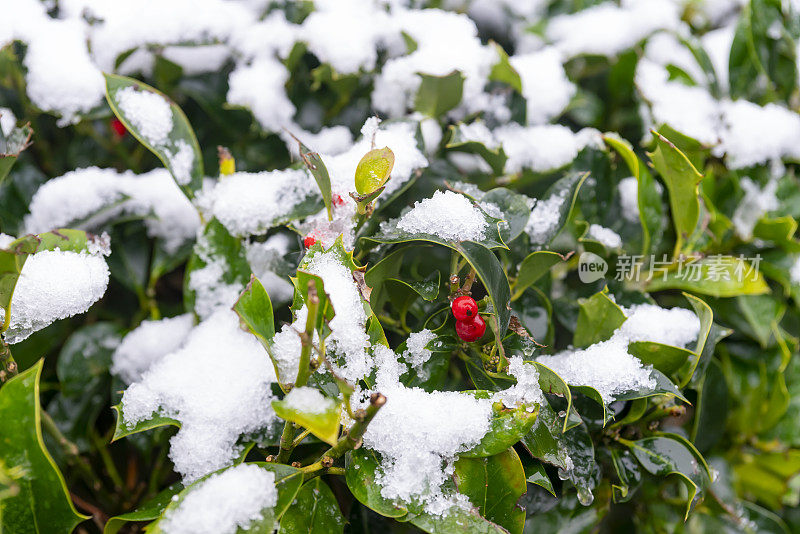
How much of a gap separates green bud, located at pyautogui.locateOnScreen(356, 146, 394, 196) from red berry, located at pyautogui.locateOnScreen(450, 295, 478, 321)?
0.15 meters

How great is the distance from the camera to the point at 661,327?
0.77m

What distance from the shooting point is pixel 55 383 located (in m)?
0.90

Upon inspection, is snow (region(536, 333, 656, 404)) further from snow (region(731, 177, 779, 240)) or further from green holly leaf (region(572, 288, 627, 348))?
snow (region(731, 177, 779, 240))

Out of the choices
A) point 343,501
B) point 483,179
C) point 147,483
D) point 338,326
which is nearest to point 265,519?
point 338,326

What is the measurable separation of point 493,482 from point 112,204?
640 mm

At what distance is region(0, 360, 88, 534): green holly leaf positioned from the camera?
23.3 inches

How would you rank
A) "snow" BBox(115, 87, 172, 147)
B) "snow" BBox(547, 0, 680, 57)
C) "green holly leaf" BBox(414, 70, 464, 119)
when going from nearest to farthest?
"snow" BBox(115, 87, 172, 147) → "green holly leaf" BBox(414, 70, 464, 119) → "snow" BBox(547, 0, 680, 57)

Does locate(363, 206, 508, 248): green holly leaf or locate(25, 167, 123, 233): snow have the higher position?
locate(363, 206, 508, 248): green holly leaf

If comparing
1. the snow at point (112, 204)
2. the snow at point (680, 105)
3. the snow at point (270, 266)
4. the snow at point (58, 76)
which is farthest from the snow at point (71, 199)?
the snow at point (680, 105)

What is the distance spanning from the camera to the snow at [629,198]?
0.98 m

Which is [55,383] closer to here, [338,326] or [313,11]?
[338,326]

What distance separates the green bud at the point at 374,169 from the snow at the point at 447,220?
0.17 feet

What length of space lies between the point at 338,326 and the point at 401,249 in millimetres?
120

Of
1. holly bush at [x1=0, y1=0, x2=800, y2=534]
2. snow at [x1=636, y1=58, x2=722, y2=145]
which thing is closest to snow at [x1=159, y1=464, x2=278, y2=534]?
holly bush at [x1=0, y1=0, x2=800, y2=534]
